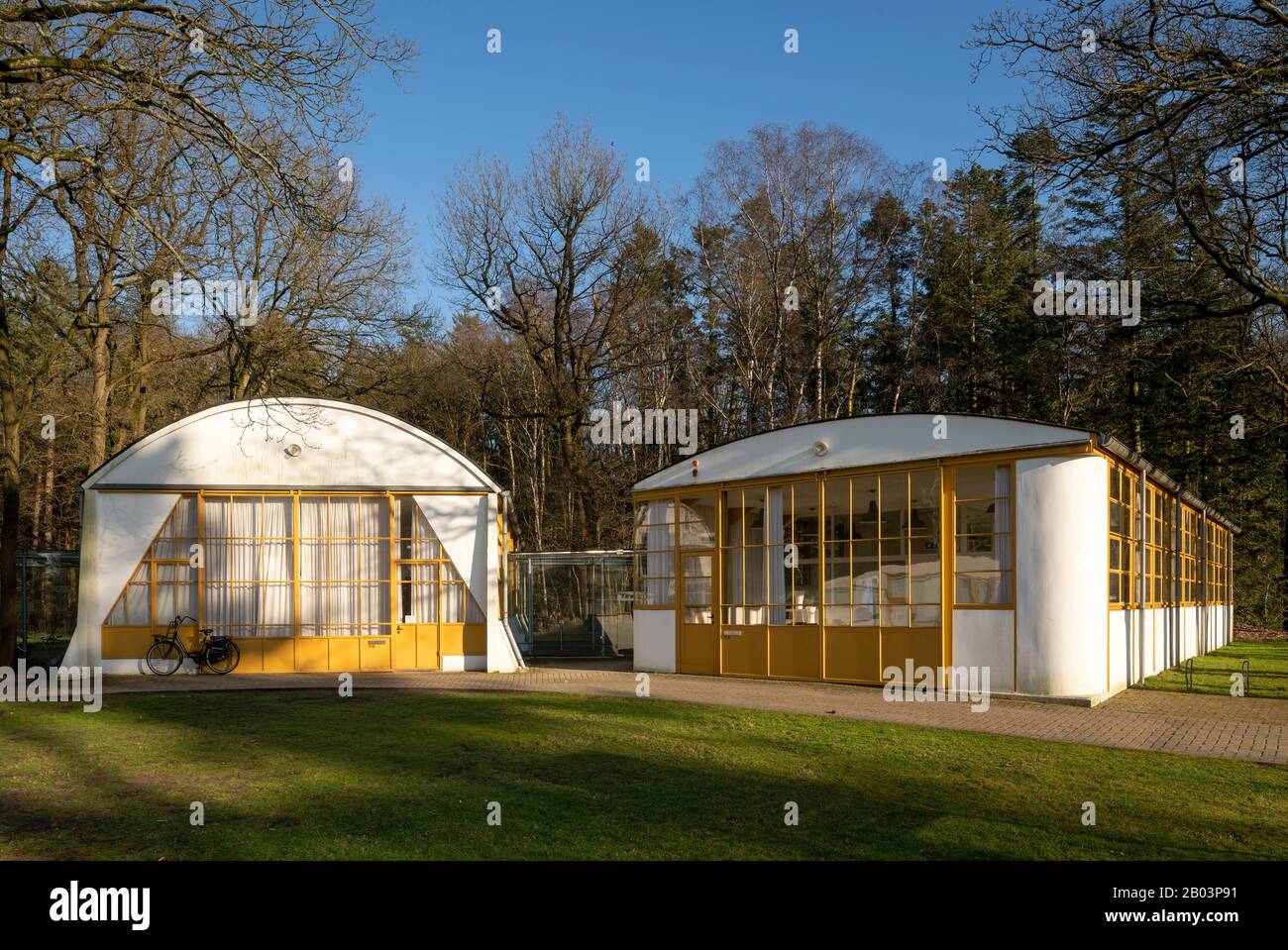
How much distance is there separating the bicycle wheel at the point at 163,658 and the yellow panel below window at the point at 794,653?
10.6 m

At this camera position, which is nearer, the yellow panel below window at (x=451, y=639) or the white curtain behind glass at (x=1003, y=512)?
the white curtain behind glass at (x=1003, y=512)

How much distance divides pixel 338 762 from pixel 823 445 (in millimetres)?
10503

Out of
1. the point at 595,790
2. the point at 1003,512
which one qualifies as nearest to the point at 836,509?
the point at 1003,512

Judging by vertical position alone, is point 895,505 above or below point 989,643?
above

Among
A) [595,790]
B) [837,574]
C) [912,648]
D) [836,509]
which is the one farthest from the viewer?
[836,509]

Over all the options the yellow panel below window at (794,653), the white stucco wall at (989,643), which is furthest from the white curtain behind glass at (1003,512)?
the yellow panel below window at (794,653)

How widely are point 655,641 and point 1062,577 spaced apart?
26.2 ft

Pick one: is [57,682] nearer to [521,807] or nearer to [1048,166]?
[521,807]

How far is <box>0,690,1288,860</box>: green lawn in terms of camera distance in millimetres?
7078

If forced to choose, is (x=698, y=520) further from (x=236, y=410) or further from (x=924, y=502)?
(x=236, y=410)

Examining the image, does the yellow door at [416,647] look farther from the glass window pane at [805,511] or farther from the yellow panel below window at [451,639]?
the glass window pane at [805,511]

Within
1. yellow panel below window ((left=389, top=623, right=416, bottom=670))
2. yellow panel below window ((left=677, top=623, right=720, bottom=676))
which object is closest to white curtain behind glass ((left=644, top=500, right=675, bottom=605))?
yellow panel below window ((left=677, top=623, right=720, bottom=676))

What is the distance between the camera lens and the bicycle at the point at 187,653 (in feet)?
63.8

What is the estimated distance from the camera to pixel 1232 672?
2003 centimetres
